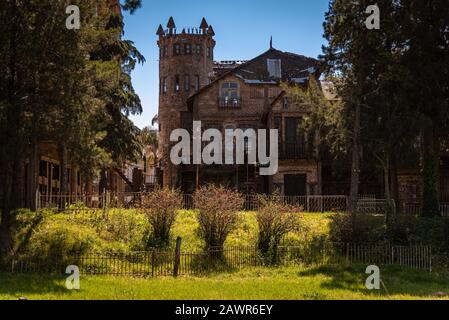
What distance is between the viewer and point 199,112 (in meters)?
40.2

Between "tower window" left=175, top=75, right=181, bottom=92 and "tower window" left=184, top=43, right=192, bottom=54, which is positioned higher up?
"tower window" left=184, top=43, right=192, bottom=54

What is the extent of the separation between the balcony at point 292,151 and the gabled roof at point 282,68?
621cm

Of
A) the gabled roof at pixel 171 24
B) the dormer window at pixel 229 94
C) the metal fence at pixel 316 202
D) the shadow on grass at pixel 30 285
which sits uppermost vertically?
the gabled roof at pixel 171 24

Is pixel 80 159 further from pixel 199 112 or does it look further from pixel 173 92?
pixel 173 92

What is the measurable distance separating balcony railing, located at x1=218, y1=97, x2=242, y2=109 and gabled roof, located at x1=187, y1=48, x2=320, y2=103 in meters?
2.10

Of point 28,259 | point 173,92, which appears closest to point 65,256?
point 28,259

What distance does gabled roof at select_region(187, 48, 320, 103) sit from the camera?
42406 mm

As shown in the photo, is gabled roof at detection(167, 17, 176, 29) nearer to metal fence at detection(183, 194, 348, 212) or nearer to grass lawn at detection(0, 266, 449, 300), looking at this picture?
metal fence at detection(183, 194, 348, 212)

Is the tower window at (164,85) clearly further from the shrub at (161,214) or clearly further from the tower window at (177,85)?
the shrub at (161,214)

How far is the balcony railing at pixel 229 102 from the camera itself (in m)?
40.2

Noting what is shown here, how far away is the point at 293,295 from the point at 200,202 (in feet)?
23.0

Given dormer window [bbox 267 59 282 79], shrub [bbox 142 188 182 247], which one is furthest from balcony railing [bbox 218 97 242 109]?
shrub [bbox 142 188 182 247]

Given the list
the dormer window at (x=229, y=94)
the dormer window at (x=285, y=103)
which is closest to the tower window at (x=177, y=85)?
the dormer window at (x=229, y=94)

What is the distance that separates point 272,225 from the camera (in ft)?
64.4
